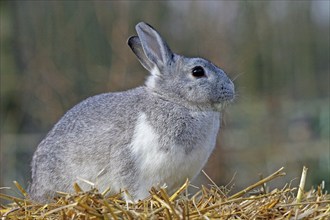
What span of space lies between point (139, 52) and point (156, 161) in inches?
36.1

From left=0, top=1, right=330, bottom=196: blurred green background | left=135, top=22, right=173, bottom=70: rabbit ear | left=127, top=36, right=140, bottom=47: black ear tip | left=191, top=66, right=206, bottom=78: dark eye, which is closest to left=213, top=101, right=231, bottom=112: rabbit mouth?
left=191, top=66, right=206, bottom=78: dark eye

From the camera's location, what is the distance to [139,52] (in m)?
4.80

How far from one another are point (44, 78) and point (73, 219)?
Result: 7099mm

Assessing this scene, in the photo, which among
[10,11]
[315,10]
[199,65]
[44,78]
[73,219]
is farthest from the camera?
[315,10]

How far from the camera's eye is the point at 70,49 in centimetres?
1090

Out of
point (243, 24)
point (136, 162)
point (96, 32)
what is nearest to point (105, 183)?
point (136, 162)

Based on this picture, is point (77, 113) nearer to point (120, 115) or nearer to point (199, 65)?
point (120, 115)

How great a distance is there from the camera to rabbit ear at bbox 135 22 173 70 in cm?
467

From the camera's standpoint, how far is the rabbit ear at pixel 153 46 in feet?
15.3

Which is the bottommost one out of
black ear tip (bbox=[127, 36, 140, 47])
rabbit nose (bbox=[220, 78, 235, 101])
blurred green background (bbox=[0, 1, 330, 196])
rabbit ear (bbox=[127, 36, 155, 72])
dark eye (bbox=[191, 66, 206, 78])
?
blurred green background (bbox=[0, 1, 330, 196])

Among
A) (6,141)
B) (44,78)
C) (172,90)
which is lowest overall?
(6,141)

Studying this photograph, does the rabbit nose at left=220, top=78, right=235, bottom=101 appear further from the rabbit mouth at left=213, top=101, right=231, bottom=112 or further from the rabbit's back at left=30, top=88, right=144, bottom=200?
the rabbit's back at left=30, top=88, right=144, bottom=200

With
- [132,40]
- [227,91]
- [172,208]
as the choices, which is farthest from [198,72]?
[172,208]

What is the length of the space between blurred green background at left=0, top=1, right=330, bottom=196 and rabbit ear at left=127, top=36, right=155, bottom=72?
12.7ft
